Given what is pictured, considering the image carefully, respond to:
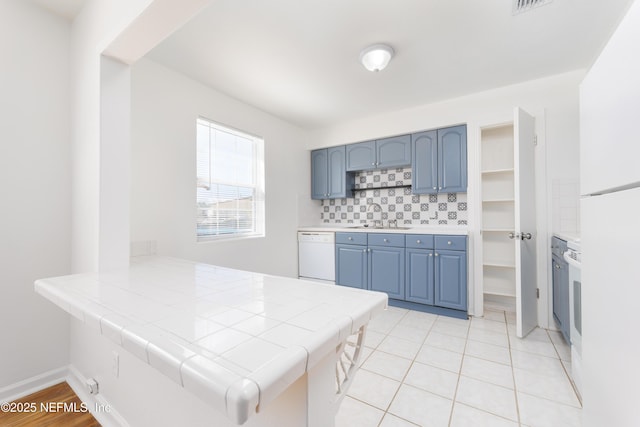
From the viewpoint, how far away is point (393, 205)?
3697 mm

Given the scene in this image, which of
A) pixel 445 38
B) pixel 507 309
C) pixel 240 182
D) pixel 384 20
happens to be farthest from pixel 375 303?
pixel 507 309

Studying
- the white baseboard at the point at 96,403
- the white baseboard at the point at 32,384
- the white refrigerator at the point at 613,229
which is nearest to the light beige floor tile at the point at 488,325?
the white refrigerator at the point at 613,229

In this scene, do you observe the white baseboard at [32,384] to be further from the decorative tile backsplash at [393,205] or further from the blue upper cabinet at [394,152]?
the blue upper cabinet at [394,152]

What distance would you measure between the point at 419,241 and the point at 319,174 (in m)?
1.83

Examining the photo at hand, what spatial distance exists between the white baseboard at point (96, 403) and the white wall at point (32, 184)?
0.17 metres

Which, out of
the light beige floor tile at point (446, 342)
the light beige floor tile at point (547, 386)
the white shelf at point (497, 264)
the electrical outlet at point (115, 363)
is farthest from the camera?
the white shelf at point (497, 264)

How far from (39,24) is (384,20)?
225cm

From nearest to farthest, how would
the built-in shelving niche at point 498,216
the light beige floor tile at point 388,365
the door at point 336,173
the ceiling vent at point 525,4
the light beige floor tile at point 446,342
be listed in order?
the ceiling vent at point 525,4 → the light beige floor tile at point 388,365 → the light beige floor tile at point 446,342 → the built-in shelving niche at point 498,216 → the door at point 336,173

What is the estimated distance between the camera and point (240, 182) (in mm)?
3107

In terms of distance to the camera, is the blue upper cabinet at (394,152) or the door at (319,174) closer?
the blue upper cabinet at (394,152)

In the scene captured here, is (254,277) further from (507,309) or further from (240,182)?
(507,309)

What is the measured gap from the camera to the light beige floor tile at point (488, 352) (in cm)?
197

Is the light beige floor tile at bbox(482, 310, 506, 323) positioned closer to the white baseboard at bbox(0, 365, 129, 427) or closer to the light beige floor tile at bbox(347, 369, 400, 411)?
the light beige floor tile at bbox(347, 369, 400, 411)

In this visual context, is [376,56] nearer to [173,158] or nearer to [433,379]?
[173,158]
